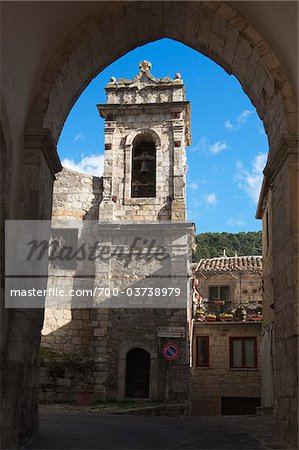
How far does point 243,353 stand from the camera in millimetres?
19578

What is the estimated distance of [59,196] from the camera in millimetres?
16375

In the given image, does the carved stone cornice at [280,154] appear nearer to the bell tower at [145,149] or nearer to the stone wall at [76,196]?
the bell tower at [145,149]

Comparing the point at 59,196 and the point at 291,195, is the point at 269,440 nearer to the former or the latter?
the point at 291,195

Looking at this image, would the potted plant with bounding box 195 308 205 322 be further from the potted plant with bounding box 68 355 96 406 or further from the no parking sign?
the potted plant with bounding box 68 355 96 406

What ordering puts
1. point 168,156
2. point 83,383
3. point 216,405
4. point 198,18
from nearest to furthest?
1. point 198,18
2. point 83,383
3. point 168,156
4. point 216,405

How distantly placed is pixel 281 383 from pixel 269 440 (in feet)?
2.23

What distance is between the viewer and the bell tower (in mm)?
15953

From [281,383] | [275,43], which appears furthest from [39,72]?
[281,383]

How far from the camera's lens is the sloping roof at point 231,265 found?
82.5 ft

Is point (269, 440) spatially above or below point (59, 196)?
below

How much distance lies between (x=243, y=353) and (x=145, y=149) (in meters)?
8.43

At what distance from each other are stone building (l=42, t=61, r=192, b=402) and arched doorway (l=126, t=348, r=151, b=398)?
0.03 metres

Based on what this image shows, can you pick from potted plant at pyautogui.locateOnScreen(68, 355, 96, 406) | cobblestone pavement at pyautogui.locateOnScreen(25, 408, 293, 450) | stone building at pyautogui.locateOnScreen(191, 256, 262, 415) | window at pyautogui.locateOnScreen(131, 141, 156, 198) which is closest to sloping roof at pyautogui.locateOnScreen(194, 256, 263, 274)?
stone building at pyautogui.locateOnScreen(191, 256, 262, 415)

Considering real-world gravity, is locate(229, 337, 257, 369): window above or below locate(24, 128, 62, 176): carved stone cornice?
below
